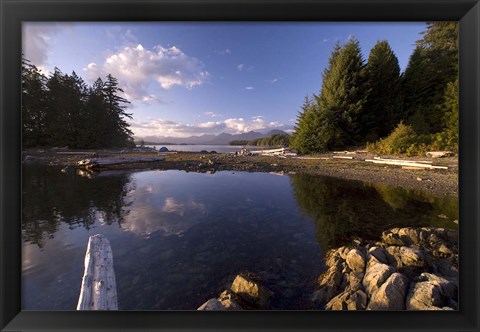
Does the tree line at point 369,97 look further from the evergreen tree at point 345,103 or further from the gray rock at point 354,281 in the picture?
the gray rock at point 354,281

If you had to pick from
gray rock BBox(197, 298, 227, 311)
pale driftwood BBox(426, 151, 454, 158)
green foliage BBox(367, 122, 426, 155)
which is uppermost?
green foliage BBox(367, 122, 426, 155)

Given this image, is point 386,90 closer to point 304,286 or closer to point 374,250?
point 374,250

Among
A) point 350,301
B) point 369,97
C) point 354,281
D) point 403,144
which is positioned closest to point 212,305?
point 350,301

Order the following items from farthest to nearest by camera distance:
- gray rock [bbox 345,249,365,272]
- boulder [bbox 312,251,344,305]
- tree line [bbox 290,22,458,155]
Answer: tree line [bbox 290,22,458,155] < gray rock [bbox 345,249,365,272] < boulder [bbox 312,251,344,305]

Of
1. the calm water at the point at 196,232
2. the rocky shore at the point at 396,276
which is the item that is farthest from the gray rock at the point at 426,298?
the calm water at the point at 196,232

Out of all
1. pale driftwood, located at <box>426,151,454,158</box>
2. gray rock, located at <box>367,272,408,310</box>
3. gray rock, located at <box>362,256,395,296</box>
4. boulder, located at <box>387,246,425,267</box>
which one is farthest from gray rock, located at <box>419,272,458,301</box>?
pale driftwood, located at <box>426,151,454,158</box>

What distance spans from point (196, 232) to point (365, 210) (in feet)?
19.6

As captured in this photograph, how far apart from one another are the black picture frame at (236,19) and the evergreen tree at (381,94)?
72.5 feet

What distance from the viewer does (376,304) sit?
7.89 ft

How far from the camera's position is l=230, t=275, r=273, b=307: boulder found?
2.78 meters

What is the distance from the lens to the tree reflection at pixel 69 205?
5207 millimetres

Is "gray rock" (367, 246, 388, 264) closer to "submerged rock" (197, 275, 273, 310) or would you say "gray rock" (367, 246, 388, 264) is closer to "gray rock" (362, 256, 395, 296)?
"gray rock" (362, 256, 395, 296)

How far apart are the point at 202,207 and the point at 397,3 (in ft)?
22.9

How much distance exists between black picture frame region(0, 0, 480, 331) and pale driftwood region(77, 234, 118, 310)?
1.70ft
